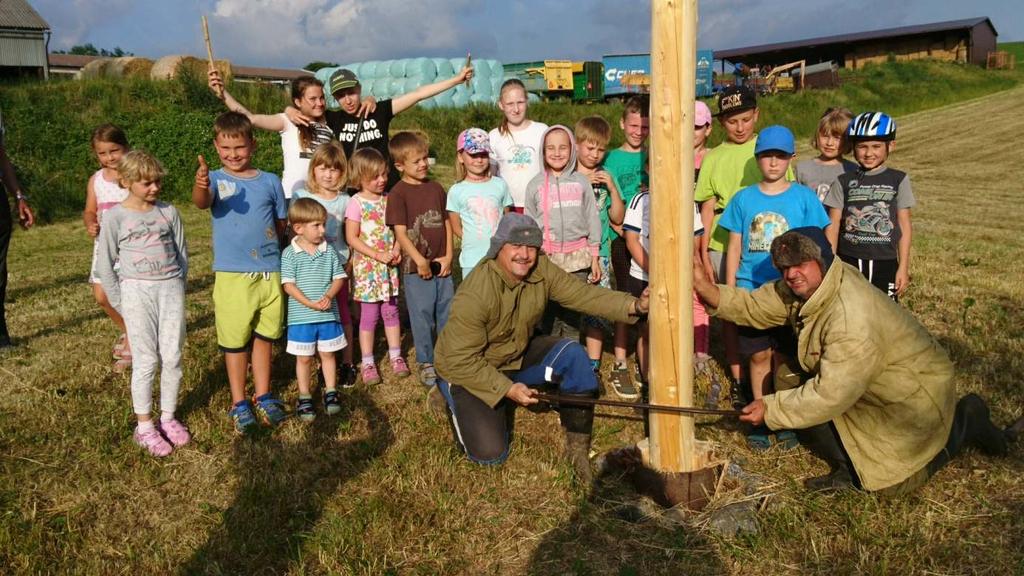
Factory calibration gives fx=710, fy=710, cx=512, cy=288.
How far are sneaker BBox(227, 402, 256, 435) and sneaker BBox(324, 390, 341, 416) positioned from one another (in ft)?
1.52

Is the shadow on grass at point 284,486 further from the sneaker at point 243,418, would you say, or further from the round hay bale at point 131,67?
the round hay bale at point 131,67

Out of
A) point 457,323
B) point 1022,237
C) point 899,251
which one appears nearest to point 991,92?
point 1022,237

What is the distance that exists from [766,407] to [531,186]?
2223 mm

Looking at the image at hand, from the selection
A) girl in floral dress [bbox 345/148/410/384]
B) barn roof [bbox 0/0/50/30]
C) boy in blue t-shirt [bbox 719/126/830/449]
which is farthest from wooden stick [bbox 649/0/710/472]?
barn roof [bbox 0/0/50/30]

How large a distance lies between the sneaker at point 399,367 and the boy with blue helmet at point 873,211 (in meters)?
3.13

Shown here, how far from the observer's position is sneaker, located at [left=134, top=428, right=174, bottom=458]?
413cm

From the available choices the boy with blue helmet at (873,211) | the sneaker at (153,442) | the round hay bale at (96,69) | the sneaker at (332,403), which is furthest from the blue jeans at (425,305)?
the round hay bale at (96,69)

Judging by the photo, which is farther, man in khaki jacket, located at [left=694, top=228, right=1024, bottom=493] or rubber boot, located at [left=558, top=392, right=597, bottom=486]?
rubber boot, located at [left=558, top=392, right=597, bottom=486]

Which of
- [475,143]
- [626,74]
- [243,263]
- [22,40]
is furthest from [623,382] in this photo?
[22,40]

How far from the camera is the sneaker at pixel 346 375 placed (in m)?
5.23

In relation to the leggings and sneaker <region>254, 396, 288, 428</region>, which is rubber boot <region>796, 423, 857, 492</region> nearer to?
the leggings

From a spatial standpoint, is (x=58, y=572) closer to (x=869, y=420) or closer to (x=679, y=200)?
(x=679, y=200)

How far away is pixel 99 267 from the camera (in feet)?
13.5

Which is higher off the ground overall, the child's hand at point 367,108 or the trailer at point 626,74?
the trailer at point 626,74
